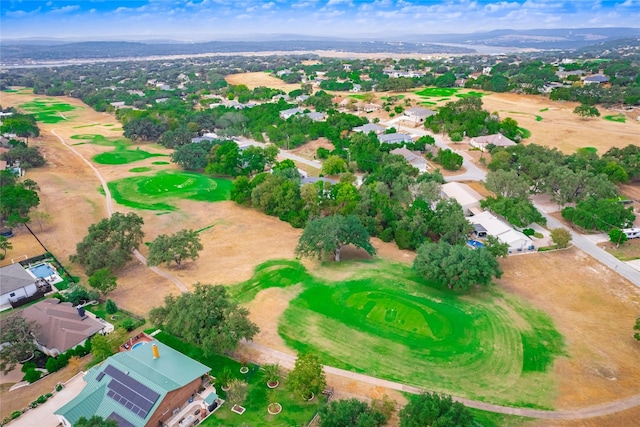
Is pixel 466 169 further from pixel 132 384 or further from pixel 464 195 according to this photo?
pixel 132 384

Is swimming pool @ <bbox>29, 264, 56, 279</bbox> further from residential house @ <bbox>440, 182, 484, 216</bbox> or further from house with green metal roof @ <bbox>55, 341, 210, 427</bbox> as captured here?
residential house @ <bbox>440, 182, 484, 216</bbox>

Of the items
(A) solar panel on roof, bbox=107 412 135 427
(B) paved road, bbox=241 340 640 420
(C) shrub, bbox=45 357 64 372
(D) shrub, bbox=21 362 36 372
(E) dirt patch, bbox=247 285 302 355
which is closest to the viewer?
(A) solar panel on roof, bbox=107 412 135 427

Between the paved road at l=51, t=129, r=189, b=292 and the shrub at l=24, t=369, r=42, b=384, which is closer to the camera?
→ the shrub at l=24, t=369, r=42, b=384

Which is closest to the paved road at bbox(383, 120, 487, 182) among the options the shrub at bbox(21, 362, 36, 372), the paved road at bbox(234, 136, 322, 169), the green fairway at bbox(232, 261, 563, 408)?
the paved road at bbox(234, 136, 322, 169)

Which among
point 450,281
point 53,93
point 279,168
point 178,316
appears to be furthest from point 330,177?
point 53,93

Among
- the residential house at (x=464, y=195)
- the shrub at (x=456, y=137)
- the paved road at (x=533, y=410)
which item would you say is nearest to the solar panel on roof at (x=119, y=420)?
the paved road at (x=533, y=410)

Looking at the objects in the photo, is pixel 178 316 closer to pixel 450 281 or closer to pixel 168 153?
pixel 450 281
